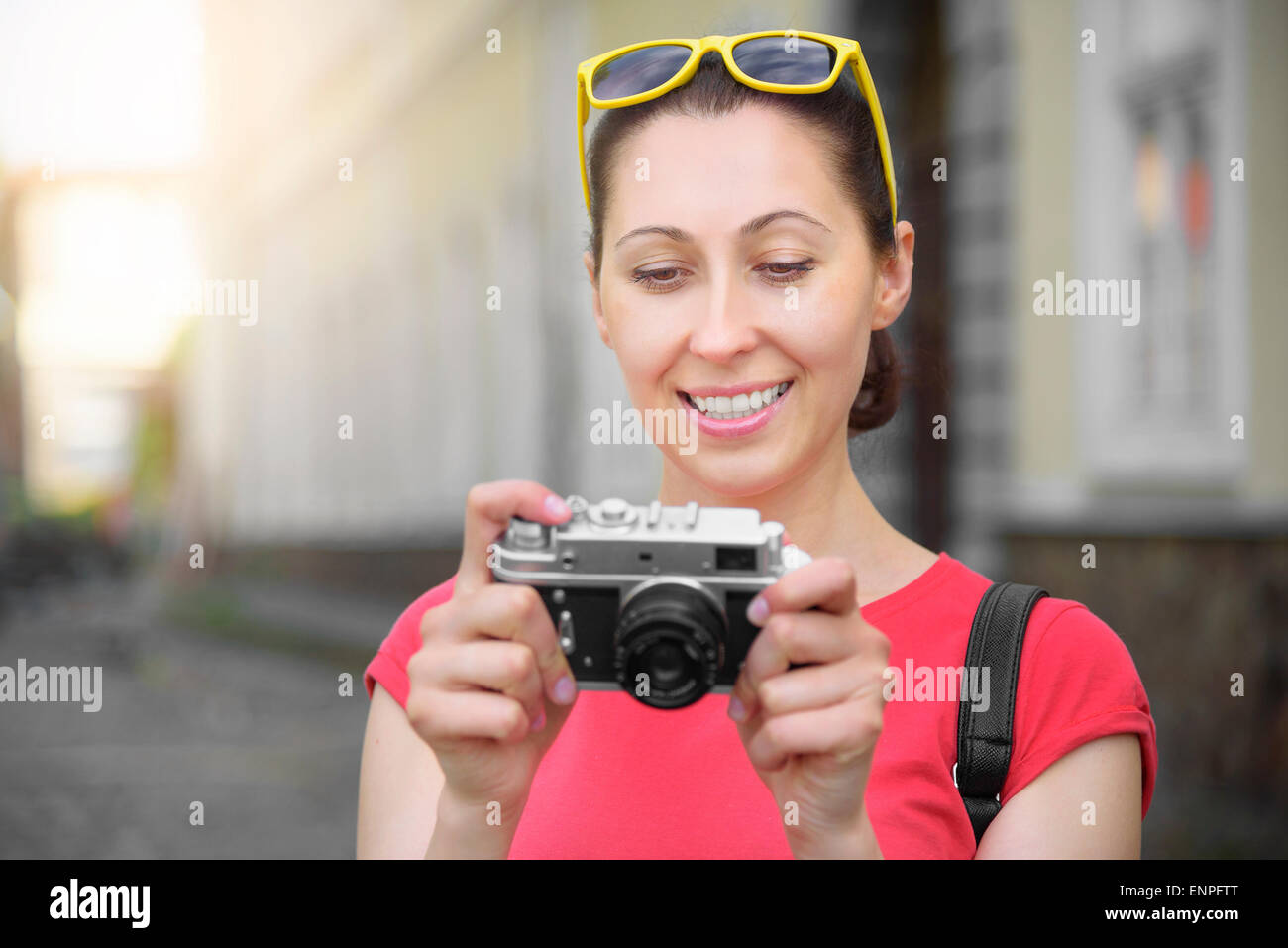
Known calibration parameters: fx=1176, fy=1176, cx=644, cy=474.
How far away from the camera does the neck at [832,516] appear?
172cm

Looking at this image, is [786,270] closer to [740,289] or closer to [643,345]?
[740,289]

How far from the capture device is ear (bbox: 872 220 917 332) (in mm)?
1765

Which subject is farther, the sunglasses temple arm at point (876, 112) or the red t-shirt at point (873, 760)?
the sunglasses temple arm at point (876, 112)

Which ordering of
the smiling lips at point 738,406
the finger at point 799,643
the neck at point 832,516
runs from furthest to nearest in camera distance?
the neck at point 832,516
the smiling lips at point 738,406
the finger at point 799,643

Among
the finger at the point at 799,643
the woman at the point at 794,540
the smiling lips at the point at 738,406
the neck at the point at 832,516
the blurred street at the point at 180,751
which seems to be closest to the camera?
the finger at the point at 799,643

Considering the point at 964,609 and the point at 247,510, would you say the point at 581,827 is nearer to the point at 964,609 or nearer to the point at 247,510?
the point at 964,609

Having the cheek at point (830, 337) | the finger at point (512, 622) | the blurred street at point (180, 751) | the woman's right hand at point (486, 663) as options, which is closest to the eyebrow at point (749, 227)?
the cheek at point (830, 337)

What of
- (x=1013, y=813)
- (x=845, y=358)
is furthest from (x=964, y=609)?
(x=845, y=358)

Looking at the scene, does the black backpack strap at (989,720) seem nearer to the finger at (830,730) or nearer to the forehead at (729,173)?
the finger at (830,730)

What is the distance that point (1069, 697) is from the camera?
5.09ft

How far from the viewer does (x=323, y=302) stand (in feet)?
45.8

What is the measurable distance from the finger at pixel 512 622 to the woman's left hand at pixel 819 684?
23cm

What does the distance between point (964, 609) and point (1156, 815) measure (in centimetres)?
428
